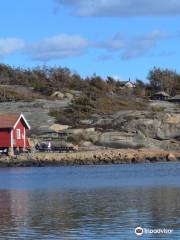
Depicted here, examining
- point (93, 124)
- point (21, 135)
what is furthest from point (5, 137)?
point (93, 124)

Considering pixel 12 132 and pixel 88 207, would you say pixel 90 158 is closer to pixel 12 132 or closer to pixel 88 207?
pixel 12 132

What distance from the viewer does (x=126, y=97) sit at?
11831cm

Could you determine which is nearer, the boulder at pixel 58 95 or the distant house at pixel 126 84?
the boulder at pixel 58 95

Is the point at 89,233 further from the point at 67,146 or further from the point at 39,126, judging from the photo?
the point at 39,126

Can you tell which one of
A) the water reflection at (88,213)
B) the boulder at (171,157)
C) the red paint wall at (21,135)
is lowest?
the water reflection at (88,213)

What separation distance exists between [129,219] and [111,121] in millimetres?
64675

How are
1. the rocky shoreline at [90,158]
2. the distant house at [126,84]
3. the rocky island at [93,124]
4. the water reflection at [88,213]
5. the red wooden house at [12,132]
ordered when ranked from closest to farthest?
the water reflection at [88,213], the rocky shoreline at [90,158], the rocky island at [93,124], the red wooden house at [12,132], the distant house at [126,84]

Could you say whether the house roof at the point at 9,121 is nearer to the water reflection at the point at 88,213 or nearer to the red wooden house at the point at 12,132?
the red wooden house at the point at 12,132

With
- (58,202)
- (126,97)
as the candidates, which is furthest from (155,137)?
(58,202)

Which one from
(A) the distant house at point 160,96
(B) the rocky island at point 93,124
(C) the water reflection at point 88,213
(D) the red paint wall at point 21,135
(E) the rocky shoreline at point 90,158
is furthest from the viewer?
(A) the distant house at point 160,96

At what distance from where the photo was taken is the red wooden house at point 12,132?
3130 inches

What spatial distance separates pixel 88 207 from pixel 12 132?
48353mm

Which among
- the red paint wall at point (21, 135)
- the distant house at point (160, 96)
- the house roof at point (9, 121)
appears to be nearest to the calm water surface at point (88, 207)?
the house roof at point (9, 121)

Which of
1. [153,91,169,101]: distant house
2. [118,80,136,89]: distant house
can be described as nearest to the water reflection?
[153,91,169,101]: distant house
